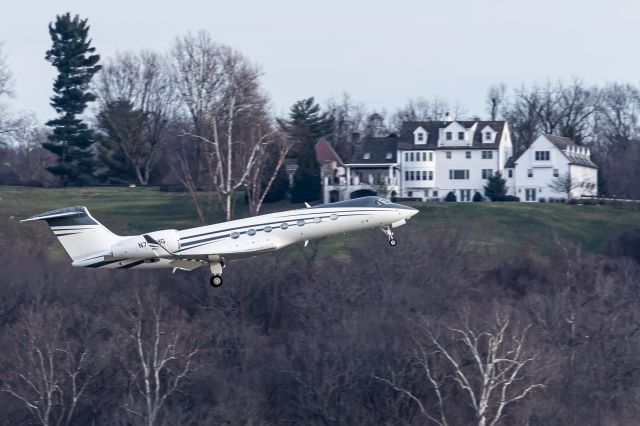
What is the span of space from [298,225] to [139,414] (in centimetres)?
1759

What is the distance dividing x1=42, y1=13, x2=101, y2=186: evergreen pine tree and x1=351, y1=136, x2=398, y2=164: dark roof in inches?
1061

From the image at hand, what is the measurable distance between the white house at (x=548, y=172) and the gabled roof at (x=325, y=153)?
63.6ft

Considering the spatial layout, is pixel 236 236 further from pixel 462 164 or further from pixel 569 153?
pixel 569 153

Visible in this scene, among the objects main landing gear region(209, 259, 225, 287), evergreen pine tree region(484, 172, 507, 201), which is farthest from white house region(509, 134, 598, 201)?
main landing gear region(209, 259, 225, 287)

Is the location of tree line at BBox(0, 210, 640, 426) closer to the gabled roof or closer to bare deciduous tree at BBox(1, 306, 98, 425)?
bare deciduous tree at BBox(1, 306, 98, 425)

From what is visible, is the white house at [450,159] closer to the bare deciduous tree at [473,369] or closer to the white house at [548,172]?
the white house at [548,172]

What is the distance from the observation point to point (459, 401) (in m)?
60.9

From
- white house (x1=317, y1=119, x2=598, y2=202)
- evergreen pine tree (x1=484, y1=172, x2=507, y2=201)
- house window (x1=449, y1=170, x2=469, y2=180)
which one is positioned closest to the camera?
evergreen pine tree (x1=484, y1=172, x2=507, y2=201)

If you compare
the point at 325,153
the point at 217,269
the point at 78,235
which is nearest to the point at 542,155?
the point at 325,153

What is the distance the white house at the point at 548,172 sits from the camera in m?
108

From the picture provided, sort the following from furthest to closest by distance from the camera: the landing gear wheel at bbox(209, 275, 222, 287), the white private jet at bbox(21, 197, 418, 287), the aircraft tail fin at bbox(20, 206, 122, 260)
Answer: the aircraft tail fin at bbox(20, 206, 122, 260) → the landing gear wheel at bbox(209, 275, 222, 287) → the white private jet at bbox(21, 197, 418, 287)

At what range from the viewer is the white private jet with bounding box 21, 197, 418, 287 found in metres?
41.4

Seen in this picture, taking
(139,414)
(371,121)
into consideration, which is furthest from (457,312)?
(371,121)

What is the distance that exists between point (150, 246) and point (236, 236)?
319cm
